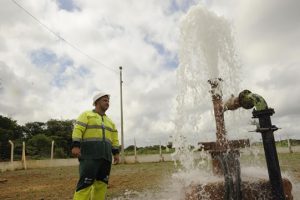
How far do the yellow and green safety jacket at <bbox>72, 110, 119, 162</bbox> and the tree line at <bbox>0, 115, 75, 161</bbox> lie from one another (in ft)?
102

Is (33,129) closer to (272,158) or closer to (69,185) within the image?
(69,185)

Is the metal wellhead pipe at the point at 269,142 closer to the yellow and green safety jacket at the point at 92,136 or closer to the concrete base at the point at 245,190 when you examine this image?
the concrete base at the point at 245,190

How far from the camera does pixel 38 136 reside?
45.1 m

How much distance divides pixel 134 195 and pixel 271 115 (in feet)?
12.7

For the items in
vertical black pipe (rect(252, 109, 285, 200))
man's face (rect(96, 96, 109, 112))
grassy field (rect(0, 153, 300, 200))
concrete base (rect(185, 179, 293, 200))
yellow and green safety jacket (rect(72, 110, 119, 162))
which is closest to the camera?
vertical black pipe (rect(252, 109, 285, 200))

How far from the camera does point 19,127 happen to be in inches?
2013

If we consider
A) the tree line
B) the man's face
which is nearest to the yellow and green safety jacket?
the man's face

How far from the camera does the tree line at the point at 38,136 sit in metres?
38.7

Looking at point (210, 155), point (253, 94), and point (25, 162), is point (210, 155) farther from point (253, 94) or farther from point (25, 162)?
point (25, 162)

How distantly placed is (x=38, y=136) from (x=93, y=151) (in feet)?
143

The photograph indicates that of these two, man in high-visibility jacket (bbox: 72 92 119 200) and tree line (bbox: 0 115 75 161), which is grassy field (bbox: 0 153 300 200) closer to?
man in high-visibility jacket (bbox: 72 92 119 200)

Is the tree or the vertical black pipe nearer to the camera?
the vertical black pipe

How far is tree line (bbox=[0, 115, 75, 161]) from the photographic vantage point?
1522 inches

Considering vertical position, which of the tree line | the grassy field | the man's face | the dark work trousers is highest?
the tree line
